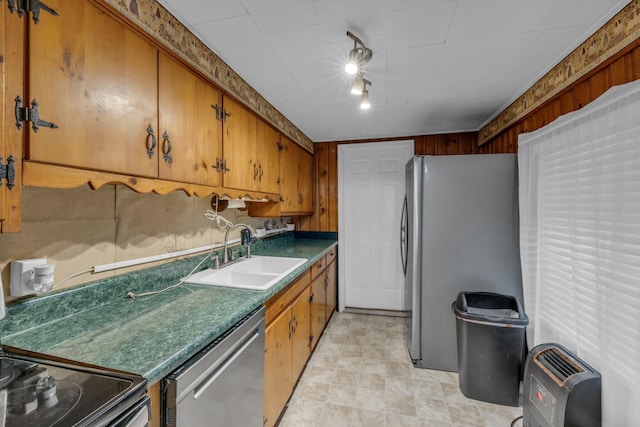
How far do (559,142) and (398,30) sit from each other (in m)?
1.22

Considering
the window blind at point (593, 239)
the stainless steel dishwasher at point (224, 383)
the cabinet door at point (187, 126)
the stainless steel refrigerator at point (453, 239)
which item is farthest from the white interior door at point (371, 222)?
the stainless steel dishwasher at point (224, 383)

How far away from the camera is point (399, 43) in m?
1.53

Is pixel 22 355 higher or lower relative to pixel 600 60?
lower

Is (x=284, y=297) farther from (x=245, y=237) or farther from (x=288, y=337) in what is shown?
(x=245, y=237)

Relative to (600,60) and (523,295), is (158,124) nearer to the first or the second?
(600,60)

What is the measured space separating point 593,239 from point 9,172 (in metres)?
2.37

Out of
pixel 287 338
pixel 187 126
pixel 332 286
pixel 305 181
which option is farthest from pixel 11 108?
pixel 332 286

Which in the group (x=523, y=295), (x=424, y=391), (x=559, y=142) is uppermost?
(x=559, y=142)

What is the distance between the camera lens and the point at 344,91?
7.09 ft

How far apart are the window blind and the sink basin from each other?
1.68 meters

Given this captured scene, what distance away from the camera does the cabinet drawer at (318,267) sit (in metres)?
2.47

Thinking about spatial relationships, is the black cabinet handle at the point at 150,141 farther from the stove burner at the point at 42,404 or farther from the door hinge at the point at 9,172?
the stove burner at the point at 42,404

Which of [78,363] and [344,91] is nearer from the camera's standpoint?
[78,363]

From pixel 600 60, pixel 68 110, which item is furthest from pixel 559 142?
pixel 68 110
